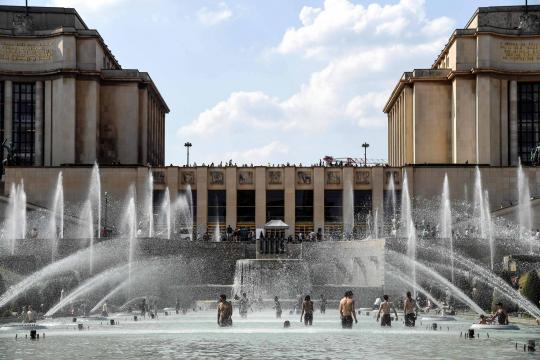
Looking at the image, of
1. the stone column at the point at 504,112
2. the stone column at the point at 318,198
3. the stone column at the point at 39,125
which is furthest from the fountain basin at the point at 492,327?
the stone column at the point at 39,125

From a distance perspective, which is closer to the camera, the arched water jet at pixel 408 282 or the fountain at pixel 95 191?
the arched water jet at pixel 408 282

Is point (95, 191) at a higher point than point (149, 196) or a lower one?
higher

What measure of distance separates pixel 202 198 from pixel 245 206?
3655 mm

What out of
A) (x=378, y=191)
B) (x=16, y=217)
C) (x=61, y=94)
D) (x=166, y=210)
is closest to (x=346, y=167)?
(x=378, y=191)

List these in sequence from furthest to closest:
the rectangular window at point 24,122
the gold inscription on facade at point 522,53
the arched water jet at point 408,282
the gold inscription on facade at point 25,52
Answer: the rectangular window at point 24,122 → the gold inscription on facade at point 25,52 → the gold inscription on facade at point 522,53 → the arched water jet at point 408,282

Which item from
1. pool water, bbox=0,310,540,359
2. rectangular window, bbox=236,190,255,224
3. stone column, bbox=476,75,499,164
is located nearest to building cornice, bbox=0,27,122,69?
rectangular window, bbox=236,190,255,224

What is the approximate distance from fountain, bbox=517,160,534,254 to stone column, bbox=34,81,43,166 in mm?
42087

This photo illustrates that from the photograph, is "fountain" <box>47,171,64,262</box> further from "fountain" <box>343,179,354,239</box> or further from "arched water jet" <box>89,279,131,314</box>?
"fountain" <box>343,179,354,239</box>

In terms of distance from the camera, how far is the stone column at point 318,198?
84000 mm

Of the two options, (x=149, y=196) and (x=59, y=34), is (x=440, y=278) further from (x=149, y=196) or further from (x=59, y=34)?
(x=59, y=34)

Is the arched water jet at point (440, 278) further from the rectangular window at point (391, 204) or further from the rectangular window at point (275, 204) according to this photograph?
the rectangular window at point (275, 204)

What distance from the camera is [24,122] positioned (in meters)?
93.3

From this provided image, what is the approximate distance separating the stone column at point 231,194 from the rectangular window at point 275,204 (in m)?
2.82

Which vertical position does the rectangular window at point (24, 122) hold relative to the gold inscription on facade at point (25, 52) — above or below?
below
